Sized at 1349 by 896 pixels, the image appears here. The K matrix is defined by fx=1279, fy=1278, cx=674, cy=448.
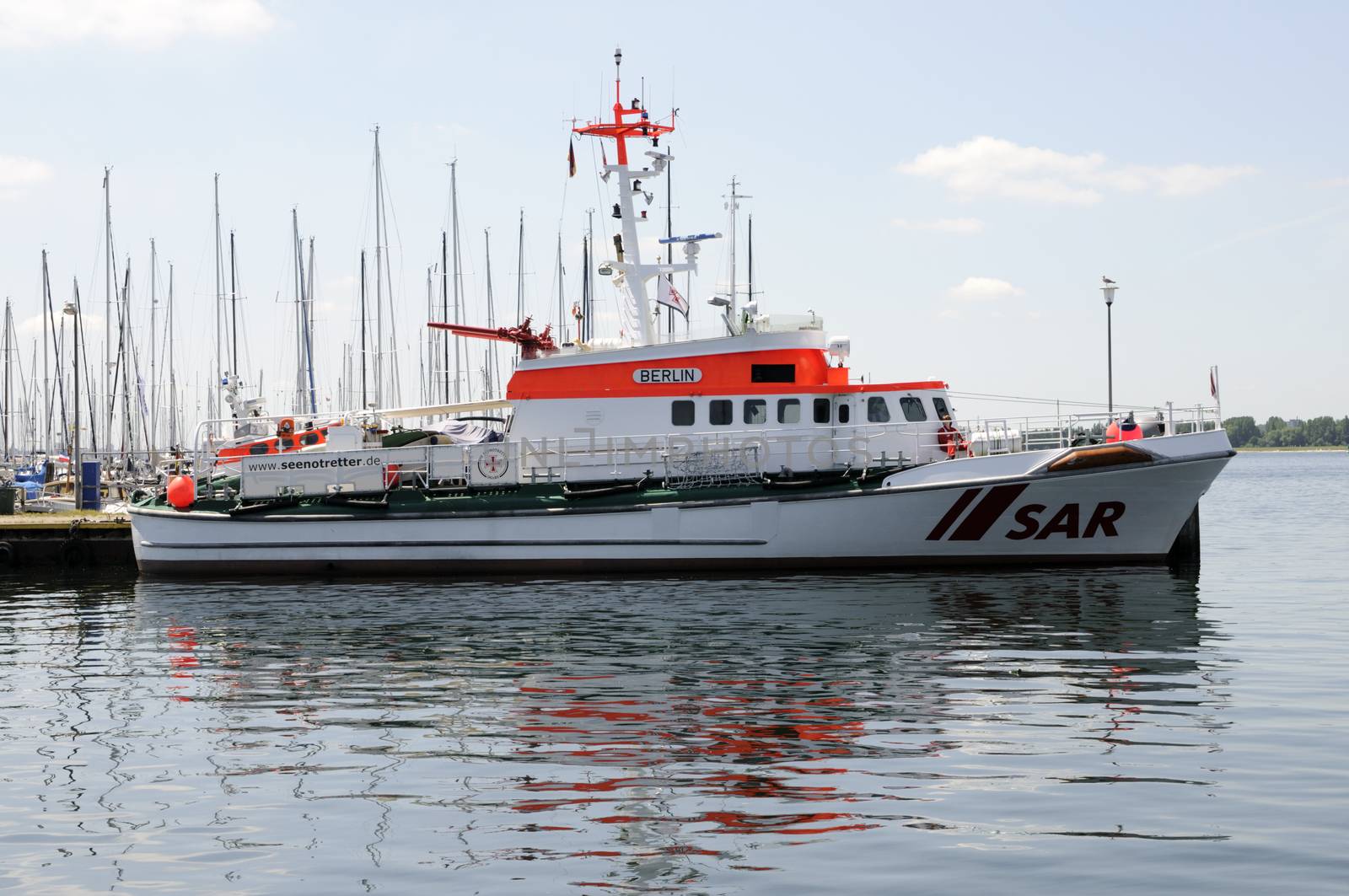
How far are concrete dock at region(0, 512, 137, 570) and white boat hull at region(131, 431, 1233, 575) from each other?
675 cm

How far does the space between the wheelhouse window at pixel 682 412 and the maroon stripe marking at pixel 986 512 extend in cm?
532

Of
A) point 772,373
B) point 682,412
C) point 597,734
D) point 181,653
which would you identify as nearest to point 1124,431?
point 772,373

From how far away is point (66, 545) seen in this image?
27750mm

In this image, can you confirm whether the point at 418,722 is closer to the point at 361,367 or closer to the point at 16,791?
the point at 16,791

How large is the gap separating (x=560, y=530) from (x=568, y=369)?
329 cm

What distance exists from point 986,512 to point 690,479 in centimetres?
532

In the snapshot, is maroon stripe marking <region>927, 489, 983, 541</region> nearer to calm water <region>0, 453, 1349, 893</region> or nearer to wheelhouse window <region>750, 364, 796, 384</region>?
calm water <region>0, 453, 1349, 893</region>

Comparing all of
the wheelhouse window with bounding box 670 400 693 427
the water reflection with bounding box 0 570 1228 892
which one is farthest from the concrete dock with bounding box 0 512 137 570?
the wheelhouse window with bounding box 670 400 693 427

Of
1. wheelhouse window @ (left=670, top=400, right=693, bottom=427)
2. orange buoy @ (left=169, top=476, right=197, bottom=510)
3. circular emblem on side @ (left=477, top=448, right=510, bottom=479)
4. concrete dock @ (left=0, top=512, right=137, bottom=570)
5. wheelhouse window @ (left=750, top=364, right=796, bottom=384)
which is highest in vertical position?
wheelhouse window @ (left=750, top=364, right=796, bottom=384)

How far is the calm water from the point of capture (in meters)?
7.48

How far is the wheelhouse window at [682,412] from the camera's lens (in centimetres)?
2416

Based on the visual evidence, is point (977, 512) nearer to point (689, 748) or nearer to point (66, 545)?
point (689, 748)

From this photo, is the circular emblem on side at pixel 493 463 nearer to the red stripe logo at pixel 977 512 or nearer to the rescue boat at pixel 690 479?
the rescue boat at pixel 690 479

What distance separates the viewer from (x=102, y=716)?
1214 centimetres
